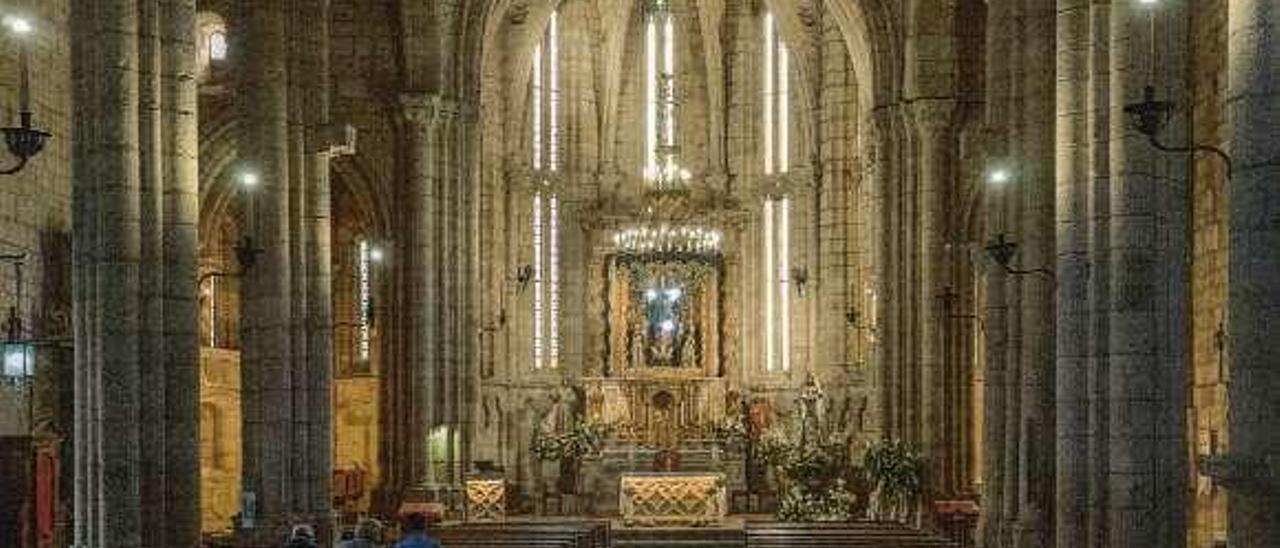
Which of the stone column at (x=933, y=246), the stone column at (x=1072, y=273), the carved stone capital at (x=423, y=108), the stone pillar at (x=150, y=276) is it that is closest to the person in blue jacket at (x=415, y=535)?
the stone pillar at (x=150, y=276)

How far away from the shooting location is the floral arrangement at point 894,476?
130 ft

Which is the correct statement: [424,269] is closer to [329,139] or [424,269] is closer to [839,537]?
[329,139]

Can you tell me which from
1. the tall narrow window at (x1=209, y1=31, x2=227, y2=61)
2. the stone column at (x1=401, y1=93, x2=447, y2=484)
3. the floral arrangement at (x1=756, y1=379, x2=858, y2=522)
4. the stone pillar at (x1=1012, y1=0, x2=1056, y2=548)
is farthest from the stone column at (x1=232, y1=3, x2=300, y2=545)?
the floral arrangement at (x1=756, y1=379, x2=858, y2=522)

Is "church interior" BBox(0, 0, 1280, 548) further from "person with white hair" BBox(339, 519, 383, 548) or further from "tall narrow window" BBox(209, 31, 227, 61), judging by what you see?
"person with white hair" BBox(339, 519, 383, 548)

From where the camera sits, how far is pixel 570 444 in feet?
161

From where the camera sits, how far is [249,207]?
1113 inches

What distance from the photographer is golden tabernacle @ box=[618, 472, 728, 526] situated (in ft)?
141

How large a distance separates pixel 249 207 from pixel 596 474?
2185cm

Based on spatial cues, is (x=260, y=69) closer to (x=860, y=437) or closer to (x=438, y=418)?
(x=438, y=418)

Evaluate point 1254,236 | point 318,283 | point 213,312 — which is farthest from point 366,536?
point 213,312

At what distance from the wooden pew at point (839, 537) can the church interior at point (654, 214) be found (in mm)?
148

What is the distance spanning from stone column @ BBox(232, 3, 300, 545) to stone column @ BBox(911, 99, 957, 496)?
1657 cm

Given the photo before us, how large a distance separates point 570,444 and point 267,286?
21.8 m

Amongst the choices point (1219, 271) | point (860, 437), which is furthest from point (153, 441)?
point (860, 437)
